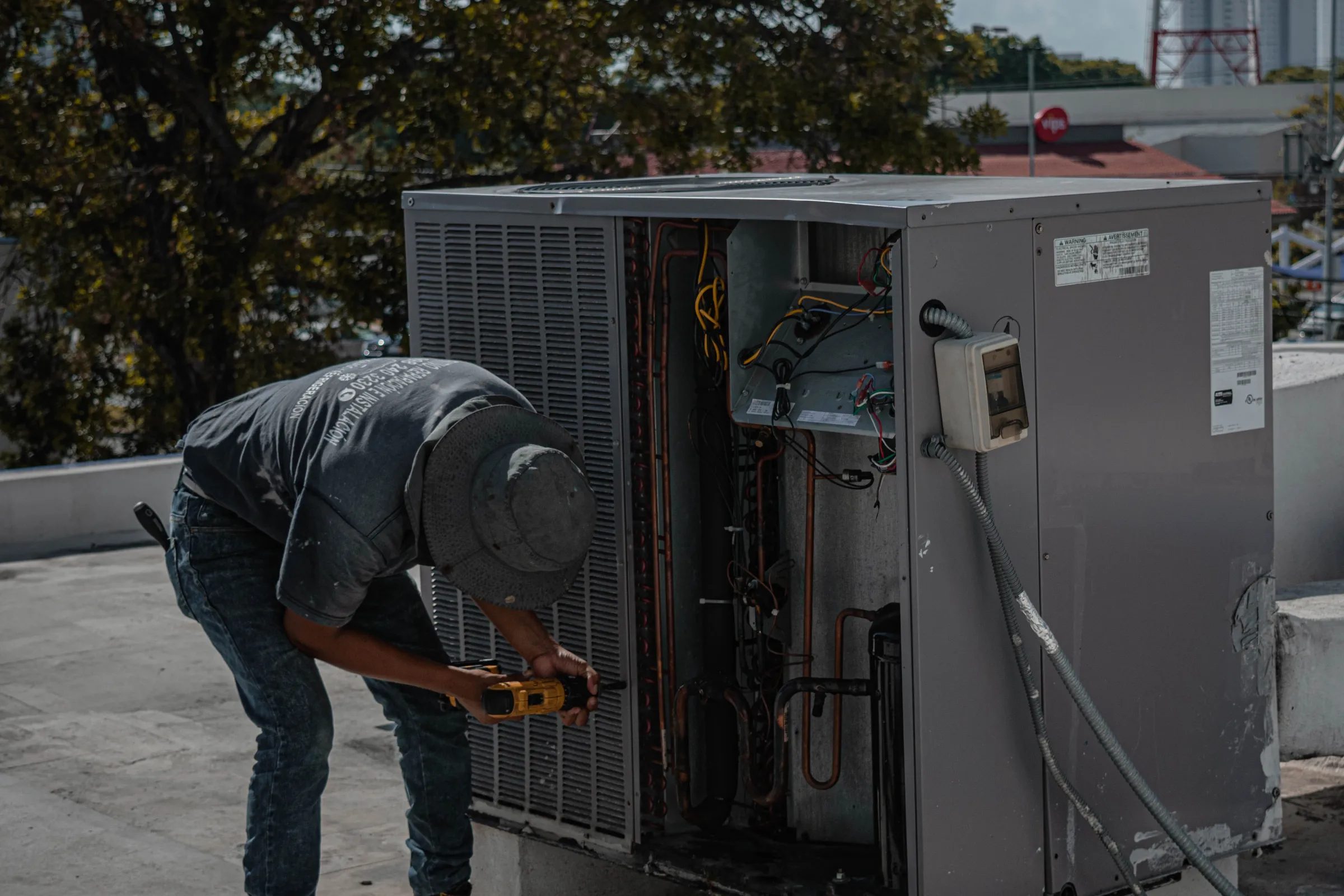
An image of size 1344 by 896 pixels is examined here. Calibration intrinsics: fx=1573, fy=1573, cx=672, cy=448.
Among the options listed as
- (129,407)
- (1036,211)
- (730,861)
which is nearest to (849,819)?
(730,861)

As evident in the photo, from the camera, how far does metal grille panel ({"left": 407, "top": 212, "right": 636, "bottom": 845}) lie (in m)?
3.85

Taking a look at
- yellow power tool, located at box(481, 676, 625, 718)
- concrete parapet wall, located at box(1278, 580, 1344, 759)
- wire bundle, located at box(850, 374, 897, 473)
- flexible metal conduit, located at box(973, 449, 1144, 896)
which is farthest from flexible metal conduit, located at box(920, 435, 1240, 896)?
concrete parapet wall, located at box(1278, 580, 1344, 759)

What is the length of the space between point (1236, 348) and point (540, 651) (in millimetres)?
1776

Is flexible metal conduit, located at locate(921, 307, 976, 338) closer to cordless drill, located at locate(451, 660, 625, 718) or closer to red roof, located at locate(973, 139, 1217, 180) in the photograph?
cordless drill, located at locate(451, 660, 625, 718)

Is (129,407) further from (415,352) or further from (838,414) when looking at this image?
(838,414)

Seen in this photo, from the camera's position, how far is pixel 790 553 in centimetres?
396

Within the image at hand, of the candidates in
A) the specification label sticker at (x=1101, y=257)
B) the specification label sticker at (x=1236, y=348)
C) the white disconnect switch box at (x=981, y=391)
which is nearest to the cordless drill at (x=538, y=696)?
the white disconnect switch box at (x=981, y=391)

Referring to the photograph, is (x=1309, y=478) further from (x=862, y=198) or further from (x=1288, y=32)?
(x=1288, y=32)

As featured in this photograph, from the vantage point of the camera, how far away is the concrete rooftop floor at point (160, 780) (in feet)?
14.9

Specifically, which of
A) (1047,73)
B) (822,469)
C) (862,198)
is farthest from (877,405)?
(1047,73)

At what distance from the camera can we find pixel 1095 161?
4372 centimetres

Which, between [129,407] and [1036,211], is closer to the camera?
[1036,211]

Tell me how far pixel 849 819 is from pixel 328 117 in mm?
10240

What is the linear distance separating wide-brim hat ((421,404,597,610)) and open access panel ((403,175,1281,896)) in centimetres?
50
